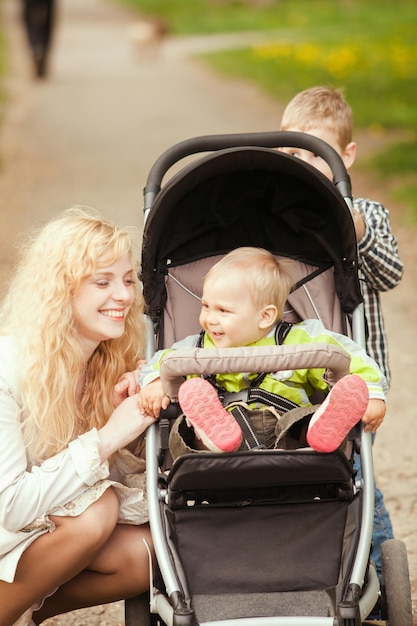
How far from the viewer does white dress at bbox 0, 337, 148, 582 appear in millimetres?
2791

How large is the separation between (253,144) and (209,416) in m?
1.13

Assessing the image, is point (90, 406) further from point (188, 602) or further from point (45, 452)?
point (188, 602)

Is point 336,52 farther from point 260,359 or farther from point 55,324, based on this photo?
point 260,359

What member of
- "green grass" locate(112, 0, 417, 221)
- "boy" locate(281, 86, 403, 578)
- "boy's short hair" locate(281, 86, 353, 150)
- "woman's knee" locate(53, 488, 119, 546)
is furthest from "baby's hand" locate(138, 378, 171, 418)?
"green grass" locate(112, 0, 417, 221)

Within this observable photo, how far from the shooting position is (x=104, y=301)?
3016 millimetres

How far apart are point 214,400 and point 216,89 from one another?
540 inches

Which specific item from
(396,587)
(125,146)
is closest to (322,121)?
(396,587)

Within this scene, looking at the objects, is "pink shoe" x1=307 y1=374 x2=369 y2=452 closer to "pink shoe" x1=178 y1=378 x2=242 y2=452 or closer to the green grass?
"pink shoe" x1=178 y1=378 x2=242 y2=452

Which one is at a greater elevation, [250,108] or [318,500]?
[250,108]

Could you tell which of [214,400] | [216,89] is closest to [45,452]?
[214,400]

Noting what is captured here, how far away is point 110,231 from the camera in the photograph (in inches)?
120

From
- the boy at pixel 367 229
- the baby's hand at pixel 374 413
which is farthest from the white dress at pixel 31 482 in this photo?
the boy at pixel 367 229

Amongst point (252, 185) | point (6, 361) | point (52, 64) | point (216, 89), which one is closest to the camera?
point (6, 361)

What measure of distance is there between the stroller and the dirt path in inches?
23.3
